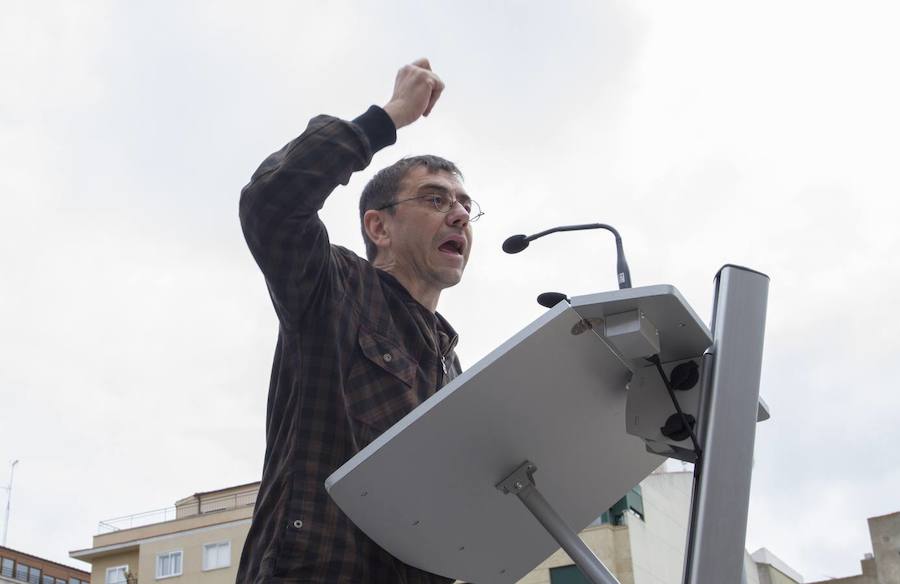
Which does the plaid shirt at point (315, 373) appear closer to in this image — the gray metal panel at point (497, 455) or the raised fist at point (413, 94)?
the raised fist at point (413, 94)

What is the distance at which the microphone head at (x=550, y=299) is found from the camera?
197cm

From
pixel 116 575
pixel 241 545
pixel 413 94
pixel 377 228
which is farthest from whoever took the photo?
pixel 116 575

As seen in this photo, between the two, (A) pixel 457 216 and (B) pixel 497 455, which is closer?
(B) pixel 497 455

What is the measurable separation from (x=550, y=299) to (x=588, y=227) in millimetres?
413

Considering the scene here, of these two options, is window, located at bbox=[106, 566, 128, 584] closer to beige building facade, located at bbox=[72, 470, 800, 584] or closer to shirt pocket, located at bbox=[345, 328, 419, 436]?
→ beige building facade, located at bbox=[72, 470, 800, 584]

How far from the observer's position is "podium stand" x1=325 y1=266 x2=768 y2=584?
1.82 metres

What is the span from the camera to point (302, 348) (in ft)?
8.79

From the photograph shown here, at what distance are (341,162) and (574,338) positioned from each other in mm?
943

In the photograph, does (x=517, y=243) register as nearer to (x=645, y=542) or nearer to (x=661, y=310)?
(x=661, y=310)

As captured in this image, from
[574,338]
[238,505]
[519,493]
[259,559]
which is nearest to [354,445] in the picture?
[259,559]

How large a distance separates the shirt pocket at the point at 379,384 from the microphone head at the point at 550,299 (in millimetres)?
780

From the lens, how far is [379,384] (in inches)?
108

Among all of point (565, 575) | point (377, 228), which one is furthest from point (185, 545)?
point (377, 228)

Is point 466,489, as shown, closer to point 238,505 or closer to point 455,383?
point 455,383
